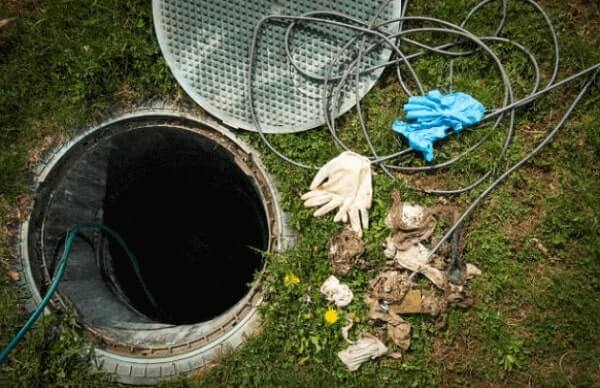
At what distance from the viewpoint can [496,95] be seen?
2.87 metres

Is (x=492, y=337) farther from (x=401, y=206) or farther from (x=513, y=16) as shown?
(x=513, y=16)

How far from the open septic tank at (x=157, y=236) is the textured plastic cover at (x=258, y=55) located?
217 millimetres

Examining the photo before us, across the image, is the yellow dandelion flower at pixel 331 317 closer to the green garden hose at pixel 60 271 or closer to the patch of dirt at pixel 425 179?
the patch of dirt at pixel 425 179

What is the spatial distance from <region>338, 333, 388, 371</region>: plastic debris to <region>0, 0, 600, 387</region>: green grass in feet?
0.14

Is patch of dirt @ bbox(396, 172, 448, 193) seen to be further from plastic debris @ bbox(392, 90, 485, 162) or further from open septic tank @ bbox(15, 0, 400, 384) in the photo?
open septic tank @ bbox(15, 0, 400, 384)

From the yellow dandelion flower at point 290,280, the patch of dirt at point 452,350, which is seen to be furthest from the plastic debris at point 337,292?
the patch of dirt at point 452,350

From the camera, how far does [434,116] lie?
2.76 meters

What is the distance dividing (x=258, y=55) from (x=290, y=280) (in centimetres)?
128

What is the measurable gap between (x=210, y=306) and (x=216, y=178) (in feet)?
3.18

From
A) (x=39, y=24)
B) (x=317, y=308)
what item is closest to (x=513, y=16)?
(x=317, y=308)

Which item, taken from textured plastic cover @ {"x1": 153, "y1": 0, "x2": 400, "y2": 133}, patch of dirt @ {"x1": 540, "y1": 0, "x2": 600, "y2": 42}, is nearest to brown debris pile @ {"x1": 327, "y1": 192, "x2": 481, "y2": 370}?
textured plastic cover @ {"x1": 153, "y1": 0, "x2": 400, "y2": 133}

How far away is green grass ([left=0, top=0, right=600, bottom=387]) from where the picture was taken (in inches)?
105

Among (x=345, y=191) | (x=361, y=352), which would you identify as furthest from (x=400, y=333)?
(x=345, y=191)

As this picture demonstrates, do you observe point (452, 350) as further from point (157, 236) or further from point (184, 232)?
point (157, 236)
